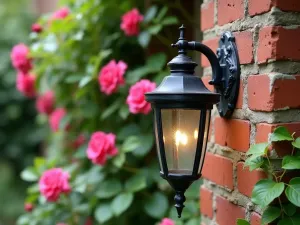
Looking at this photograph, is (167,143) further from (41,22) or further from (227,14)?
(41,22)

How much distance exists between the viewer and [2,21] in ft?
17.4

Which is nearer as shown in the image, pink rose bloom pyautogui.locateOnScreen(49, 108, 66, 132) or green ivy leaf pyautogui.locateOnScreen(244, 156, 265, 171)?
green ivy leaf pyautogui.locateOnScreen(244, 156, 265, 171)

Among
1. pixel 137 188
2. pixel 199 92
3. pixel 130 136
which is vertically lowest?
pixel 137 188

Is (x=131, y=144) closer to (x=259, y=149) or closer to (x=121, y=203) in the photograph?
(x=121, y=203)

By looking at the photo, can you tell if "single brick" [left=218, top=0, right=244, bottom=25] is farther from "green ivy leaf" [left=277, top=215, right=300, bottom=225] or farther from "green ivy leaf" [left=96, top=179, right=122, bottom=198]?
"green ivy leaf" [left=96, top=179, right=122, bottom=198]

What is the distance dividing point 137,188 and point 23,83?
107 cm

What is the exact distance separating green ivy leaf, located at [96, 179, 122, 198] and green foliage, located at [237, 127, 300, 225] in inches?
36.8

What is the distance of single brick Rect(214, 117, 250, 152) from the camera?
1225 millimetres

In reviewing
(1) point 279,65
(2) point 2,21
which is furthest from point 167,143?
(2) point 2,21

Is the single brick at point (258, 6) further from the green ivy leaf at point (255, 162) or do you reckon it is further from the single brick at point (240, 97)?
the green ivy leaf at point (255, 162)

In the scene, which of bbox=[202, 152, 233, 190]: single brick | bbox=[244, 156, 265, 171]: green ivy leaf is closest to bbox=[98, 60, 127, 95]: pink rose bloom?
bbox=[202, 152, 233, 190]: single brick

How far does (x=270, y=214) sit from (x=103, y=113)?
1.23 metres

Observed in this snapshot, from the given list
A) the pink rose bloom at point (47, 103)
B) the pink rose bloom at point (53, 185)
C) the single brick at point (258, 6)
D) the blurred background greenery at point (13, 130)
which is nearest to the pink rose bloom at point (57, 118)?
the pink rose bloom at point (47, 103)

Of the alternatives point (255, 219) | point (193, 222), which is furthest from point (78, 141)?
point (255, 219)
